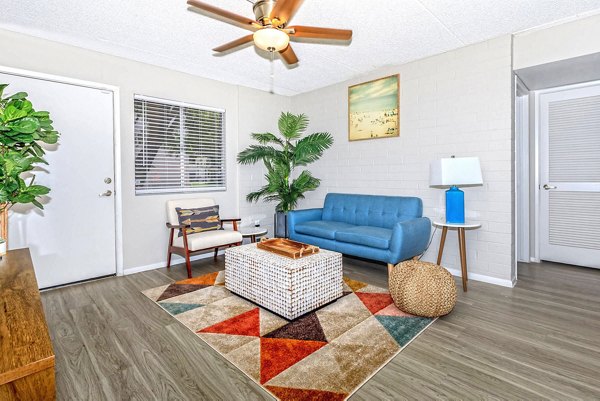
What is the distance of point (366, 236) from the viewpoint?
3428mm

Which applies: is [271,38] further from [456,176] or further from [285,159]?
[285,159]

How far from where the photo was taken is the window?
391 centimetres

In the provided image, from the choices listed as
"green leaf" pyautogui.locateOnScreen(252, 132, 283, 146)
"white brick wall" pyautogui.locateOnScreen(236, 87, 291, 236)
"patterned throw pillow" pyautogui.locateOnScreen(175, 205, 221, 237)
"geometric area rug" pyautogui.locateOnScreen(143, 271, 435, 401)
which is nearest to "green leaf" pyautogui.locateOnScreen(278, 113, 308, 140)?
"green leaf" pyautogui.locateOnScreen(252, 132, 283, 146)

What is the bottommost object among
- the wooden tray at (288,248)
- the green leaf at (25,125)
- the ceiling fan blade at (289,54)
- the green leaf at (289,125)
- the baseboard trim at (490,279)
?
the baseboard trim at (490,279)

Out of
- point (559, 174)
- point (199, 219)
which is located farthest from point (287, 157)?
point (559, 174)

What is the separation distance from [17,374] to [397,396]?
1587 millimetres

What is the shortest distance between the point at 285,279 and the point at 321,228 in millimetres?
1557

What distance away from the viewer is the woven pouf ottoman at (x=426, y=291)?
2.45 meters

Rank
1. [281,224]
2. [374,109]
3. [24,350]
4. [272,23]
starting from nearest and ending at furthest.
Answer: [24,350]
[272,23]
[374,109]
[281,224]

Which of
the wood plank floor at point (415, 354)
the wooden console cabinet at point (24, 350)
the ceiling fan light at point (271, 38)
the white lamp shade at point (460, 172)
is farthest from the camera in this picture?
the white lamp shade at point (460, 172)

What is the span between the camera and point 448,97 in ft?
12.0

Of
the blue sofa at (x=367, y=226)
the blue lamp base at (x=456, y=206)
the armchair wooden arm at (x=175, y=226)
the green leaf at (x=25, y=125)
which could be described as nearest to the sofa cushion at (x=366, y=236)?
the blue sofa at (x=367, y=226)

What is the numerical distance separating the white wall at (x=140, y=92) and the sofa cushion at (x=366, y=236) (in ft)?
→ 6.22

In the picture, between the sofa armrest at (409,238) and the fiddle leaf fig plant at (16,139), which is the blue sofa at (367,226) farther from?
the fiddle leaf fig plant at (16,139)
